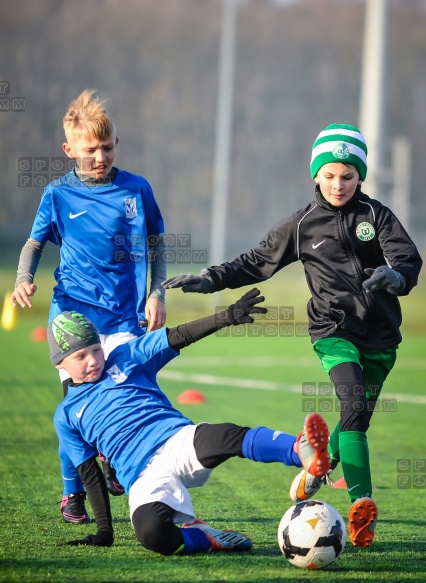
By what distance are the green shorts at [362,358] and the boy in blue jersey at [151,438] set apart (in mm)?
651

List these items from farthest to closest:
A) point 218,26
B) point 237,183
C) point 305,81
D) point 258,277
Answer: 1. point 218,26
2. point 305,81
3. point 237,183
4. point 258,277

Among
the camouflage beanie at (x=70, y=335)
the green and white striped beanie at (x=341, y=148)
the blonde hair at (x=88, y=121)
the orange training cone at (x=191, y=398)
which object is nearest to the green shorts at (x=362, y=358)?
the green and white striped beanie at (x=341, y=148)

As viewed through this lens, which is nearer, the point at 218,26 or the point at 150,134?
the point at 150,134

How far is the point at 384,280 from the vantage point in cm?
421

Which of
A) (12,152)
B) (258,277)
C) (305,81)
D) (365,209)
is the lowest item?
(258,277)

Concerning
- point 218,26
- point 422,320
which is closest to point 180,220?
point 218,26

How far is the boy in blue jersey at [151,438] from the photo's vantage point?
388cm

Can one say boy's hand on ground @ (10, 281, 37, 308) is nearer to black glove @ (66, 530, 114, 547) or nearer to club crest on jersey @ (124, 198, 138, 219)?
club crest on jersey @ (124, 198, 138, 219)

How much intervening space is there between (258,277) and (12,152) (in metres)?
Result: 29.4

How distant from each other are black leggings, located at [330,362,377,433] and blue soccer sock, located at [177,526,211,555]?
853mm

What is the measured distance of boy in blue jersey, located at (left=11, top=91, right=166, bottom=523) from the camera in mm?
4840

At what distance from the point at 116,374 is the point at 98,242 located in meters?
0.89

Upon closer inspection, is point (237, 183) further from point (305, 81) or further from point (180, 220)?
point (305, 81)

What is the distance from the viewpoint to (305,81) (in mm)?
41812
